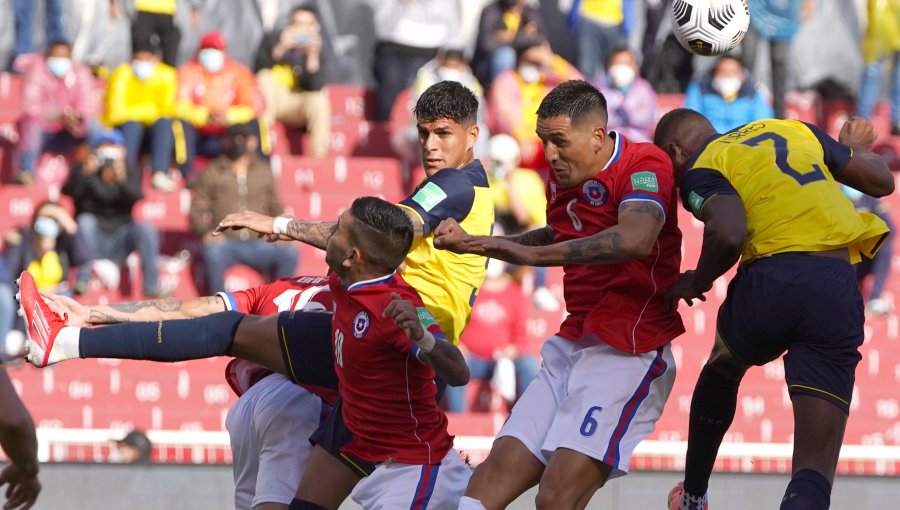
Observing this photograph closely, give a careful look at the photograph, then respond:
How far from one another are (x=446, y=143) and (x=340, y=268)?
84 cm

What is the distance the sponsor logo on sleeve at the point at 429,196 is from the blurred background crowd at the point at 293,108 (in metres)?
5.28

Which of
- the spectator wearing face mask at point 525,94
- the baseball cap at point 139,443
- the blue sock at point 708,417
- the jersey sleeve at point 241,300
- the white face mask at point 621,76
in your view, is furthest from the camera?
the white face mask at point 621,76

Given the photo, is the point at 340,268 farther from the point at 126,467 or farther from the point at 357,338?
the point at 126,467


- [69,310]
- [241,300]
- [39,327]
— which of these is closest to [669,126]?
[241,300]

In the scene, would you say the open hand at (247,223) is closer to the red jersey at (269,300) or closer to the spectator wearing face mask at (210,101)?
the red jersey at (269,300)

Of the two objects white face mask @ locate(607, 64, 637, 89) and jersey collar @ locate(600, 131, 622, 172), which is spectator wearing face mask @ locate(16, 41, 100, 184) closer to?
white face mask @ locate(607, 64, 637, 89)

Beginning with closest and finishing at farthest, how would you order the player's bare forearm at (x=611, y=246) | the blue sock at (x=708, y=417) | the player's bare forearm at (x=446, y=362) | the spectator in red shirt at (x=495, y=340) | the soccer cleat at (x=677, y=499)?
the player's bare forearm at (x=446, y=362), the player's bare forearm at (x=611, y=246), the blue sock at (x=708, y=417), the soccer cleat at (x=677, y=499), the spectator in red shirt at (x=495, y=340)

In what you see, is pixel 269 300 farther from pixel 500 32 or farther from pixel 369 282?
pixel 500 32

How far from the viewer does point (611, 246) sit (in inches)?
210

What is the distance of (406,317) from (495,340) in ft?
20.1

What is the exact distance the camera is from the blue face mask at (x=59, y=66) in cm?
1377

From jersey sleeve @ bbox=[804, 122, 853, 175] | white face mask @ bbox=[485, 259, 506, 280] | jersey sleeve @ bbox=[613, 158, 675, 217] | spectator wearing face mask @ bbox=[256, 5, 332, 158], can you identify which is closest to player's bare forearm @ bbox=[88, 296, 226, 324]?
jersey sleeve @ bbox=[613, 158, 675, 217]

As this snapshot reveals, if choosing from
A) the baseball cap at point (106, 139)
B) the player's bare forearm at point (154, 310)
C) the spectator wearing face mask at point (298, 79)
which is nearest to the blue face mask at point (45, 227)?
the baseball cap at point (106, 139)

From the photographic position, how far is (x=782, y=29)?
1415 centimetres
